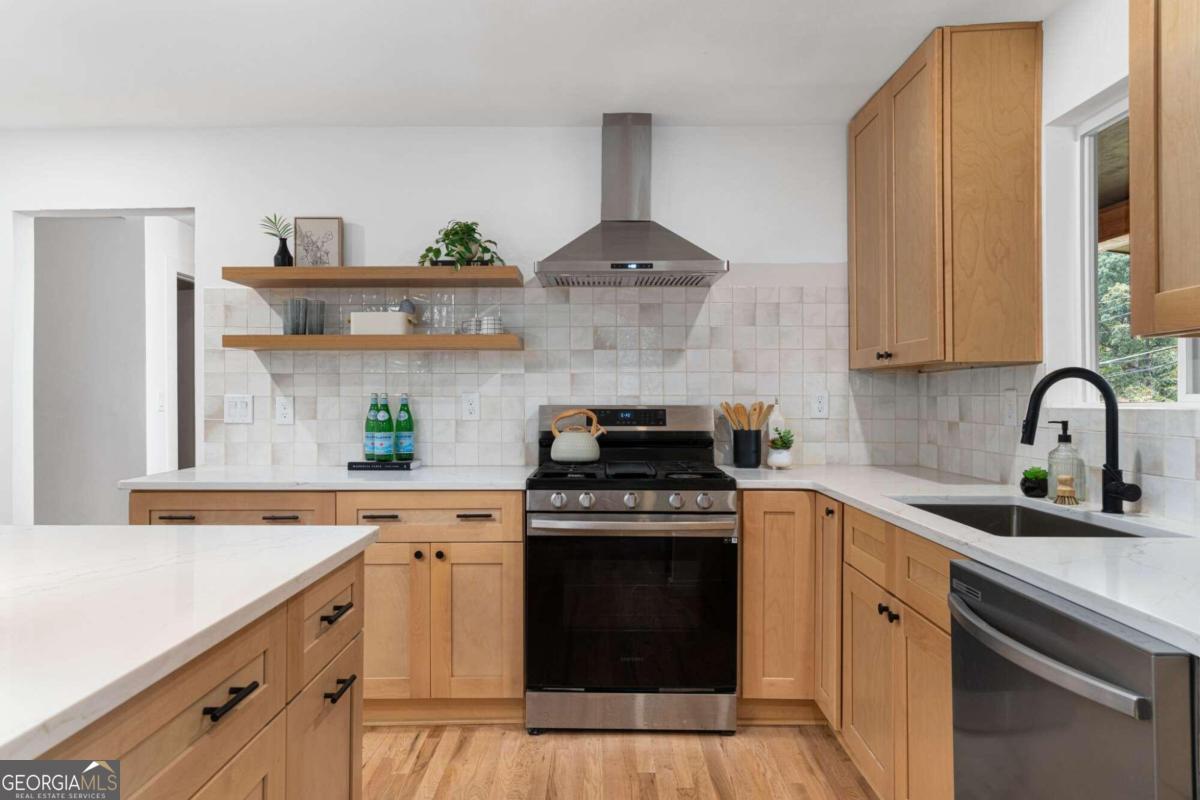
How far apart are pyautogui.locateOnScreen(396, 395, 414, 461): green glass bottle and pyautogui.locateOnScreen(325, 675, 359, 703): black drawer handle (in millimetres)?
1665

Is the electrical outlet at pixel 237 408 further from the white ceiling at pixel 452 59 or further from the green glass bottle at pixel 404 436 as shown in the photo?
the white ceiling at pixel 452 59

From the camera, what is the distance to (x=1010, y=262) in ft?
7.51

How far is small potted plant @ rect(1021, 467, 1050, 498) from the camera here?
209 centimetres

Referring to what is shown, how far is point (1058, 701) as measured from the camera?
116cm

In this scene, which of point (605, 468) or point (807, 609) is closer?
point (807, 609)

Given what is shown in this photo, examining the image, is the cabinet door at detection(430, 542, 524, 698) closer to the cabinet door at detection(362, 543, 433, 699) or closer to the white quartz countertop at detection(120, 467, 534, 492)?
the cabinet door at detection(362, 543, 433, 699)

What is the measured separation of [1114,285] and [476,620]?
2325 mm

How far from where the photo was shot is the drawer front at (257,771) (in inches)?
37.6

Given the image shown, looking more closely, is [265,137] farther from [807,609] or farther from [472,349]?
[807,609]

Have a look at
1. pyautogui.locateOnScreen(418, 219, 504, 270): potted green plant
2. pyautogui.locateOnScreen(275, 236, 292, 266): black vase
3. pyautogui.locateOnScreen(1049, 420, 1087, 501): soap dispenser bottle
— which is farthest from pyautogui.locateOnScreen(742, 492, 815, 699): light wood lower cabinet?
pyautogui.locateOnScreen(275, 236, 292, 266): black vase

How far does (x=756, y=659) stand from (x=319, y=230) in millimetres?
2515

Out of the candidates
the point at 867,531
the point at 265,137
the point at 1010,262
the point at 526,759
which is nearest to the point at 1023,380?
the point at 1010,262

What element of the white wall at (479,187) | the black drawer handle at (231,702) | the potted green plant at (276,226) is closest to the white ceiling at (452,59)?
the white wall at (479,187)

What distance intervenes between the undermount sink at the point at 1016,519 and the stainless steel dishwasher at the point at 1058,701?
23.5 inches
